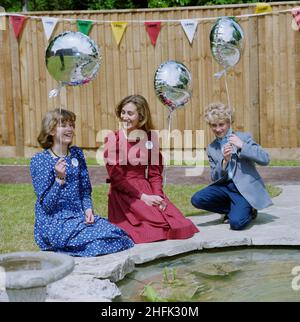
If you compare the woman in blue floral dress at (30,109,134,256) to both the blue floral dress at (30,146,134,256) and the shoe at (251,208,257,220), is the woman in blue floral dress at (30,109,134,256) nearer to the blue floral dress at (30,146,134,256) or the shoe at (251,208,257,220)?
the blue floral dress at (30,146,134,256)

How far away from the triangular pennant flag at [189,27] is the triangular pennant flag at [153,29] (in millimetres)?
360

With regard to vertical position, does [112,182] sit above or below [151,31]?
below

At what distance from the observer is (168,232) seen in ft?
18.1

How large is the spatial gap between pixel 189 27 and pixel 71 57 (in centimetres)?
541

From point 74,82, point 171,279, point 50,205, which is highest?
point 74,82

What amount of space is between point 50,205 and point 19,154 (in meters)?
5.99

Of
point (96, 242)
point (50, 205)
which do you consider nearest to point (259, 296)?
point (96, 242)

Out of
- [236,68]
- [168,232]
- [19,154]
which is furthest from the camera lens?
[19,154]

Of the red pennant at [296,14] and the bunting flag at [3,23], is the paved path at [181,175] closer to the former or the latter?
the red pennant at [296,14]

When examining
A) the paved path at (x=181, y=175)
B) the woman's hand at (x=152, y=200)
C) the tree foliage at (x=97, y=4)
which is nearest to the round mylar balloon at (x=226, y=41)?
the woman's hand at (x=152, y=200)

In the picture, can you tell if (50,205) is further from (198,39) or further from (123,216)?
(198,39)

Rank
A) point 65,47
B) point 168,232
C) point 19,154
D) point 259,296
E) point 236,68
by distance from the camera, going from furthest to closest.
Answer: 1. point 19,154
2. point 236,68
3. point 168,232
4. point 65,47
5. point 259,296

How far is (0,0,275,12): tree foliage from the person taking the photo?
1319cm

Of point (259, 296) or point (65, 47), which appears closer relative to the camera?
point (259, 296)
